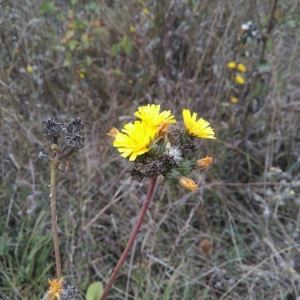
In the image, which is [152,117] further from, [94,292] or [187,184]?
[94,292]

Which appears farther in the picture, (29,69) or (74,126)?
(29,69)

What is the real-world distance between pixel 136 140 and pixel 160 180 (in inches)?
52.9

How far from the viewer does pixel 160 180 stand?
8.10ft

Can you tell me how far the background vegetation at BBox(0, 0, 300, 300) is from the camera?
7.15 ft

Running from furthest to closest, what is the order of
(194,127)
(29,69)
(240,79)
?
(240,79) → (29,69) → (194,127)

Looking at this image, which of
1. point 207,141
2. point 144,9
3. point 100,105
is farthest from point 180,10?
point 207,141

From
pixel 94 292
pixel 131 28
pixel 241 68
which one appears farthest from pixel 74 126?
pixel 131 28

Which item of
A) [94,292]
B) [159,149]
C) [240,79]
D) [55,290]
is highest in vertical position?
[159,149]

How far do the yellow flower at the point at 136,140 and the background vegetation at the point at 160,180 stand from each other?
2.85 feet

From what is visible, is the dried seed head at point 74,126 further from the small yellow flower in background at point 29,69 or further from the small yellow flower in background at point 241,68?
the small yellow flower in background at point 241,68

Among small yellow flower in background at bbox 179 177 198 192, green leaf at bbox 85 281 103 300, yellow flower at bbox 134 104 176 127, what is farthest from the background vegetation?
yellow flower at bbox 134 104 176 127

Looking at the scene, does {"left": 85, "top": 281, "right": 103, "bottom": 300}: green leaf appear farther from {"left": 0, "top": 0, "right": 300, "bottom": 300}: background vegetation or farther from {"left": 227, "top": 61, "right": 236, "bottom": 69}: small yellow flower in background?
{"left": 227, "top": 61, "right": 236, "bottom": 69}: small yellow flower in background

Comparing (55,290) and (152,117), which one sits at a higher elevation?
(152,117)

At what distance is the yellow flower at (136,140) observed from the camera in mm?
1128
